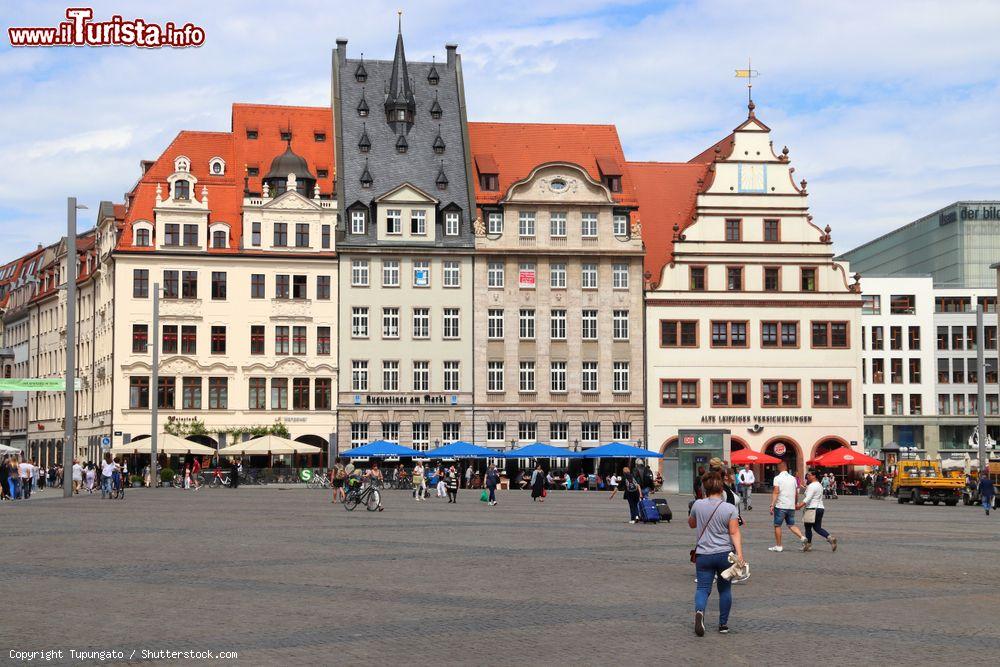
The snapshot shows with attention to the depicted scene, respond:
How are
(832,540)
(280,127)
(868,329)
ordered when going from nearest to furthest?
1. (832,540)
2. (280,127)
3. (868,329)

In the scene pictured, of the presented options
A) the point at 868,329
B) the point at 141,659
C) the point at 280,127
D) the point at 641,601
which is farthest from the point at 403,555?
the point at 868,329

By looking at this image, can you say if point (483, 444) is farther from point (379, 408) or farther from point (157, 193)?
point (157, 193)

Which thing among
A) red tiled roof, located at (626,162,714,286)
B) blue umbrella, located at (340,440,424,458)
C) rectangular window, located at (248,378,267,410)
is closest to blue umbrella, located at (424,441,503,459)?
blue umbrella, located at (340,440,424,458)

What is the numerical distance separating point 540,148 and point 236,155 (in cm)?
1723

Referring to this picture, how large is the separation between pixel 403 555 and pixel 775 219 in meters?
58.2

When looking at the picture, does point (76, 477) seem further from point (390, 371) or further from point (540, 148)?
point (540, 148)

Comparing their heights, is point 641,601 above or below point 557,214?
below

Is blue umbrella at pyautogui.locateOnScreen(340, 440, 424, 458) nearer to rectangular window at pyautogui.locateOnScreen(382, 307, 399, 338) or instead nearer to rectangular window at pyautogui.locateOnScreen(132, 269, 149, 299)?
rectangular window at pyautogui.locateOnScreen(382, 307, 399, 338)

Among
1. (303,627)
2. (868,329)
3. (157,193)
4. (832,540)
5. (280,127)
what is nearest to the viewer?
(303,627)

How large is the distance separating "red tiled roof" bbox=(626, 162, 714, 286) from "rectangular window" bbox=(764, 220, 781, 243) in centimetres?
426

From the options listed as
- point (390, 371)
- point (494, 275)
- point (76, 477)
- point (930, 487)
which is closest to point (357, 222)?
point (494, 275)

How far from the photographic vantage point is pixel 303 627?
15.3 meters

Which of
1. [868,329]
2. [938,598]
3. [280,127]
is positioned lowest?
[938,598]

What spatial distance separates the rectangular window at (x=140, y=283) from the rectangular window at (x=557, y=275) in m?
21.5
